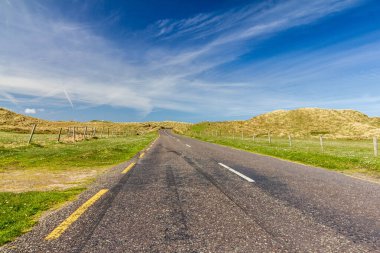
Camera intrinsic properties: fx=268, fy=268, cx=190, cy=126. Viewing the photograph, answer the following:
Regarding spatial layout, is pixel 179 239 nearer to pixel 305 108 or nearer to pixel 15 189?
pixel 15 189

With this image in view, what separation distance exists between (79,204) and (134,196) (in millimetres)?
1289

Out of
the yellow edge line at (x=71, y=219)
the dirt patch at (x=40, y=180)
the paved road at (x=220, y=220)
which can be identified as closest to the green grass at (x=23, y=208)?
the paved road at (x=220, y=220)

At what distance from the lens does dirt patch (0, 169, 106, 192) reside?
26.9 ft

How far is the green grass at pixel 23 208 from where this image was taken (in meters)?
4.49

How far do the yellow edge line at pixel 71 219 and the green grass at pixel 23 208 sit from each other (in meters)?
0.57

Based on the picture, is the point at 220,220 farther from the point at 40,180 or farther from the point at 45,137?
the point at 45,137

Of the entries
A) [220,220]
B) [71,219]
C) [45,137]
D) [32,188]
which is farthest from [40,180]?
[45,137]

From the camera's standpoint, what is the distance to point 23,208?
578cm

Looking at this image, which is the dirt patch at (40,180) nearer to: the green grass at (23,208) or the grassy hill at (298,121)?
the green grass at (23,208)

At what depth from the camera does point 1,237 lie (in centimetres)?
412

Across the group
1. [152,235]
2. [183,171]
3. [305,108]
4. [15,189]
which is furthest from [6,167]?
[305,108]

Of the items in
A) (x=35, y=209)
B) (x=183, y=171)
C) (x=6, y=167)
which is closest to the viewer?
(x=35, y=209)

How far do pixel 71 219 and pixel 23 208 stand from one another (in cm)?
164

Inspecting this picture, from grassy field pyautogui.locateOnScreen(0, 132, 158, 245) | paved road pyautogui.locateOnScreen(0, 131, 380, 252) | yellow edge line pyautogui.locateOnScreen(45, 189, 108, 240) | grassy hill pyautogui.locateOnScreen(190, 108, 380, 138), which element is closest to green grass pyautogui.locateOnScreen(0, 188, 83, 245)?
grassy field pyautogui.locateOnScreen(0, 132, 158, 245)
